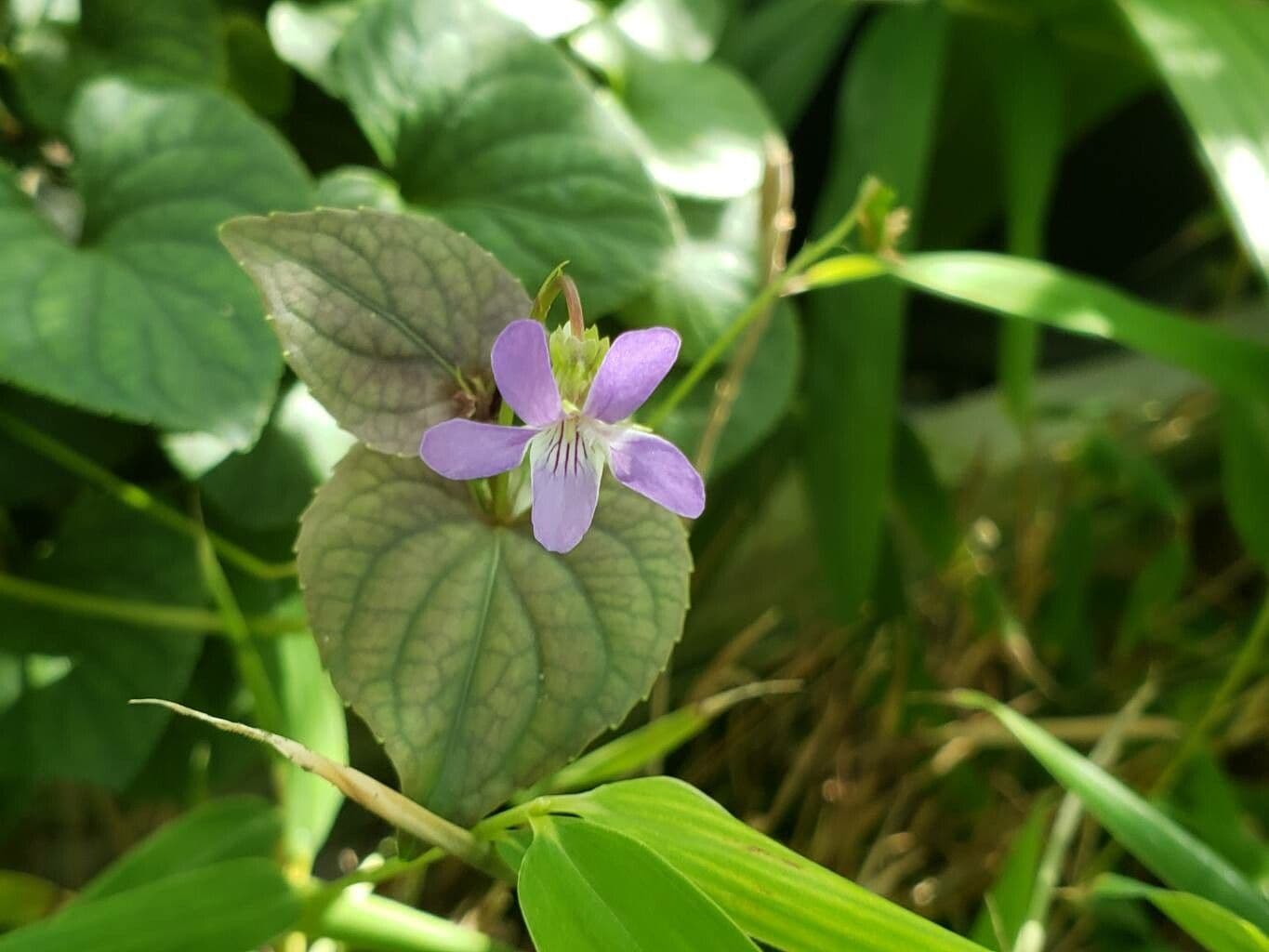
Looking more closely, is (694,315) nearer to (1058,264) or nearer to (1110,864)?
(1110,864)

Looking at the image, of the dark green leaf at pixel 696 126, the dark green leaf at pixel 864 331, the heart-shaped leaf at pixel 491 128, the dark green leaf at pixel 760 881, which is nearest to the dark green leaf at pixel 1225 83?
the dark green leaf at pixel 864 331

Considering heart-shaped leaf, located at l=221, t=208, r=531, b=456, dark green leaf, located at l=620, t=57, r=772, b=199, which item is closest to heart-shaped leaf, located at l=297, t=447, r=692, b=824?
heart-shaped leaf, located at l=221, t=208, r=531, b=456

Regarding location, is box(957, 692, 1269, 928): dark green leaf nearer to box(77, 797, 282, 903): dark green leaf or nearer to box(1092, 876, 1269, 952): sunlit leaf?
box(1092, 876, 1269, 952): sunlit leaf

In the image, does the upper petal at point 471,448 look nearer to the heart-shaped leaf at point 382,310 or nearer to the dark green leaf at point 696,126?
the heart-shaped leaf at point 382,310

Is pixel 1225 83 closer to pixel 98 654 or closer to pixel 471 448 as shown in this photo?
pixel 471 448

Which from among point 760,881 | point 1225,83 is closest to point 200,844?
point 760,881

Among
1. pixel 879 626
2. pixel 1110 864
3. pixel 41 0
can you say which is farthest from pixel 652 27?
pixel 1110 864
